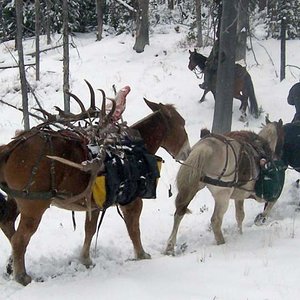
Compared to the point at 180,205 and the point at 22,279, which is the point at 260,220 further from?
the point at 22,279

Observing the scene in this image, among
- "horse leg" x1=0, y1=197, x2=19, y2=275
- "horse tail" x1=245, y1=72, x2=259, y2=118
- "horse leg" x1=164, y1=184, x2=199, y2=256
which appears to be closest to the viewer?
"horse leg" x1=0, y1=197, x2=19, y2=275

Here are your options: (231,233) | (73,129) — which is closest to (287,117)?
(231,233)

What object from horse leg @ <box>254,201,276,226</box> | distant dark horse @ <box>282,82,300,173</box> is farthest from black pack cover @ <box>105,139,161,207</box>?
distant dark horse @ <box>282,82,300,173</box>

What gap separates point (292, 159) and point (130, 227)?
336 cm

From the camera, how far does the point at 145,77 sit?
736 inches

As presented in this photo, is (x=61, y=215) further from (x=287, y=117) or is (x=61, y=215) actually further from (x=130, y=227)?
(x=287, y=117)

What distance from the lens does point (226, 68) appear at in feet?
39.8

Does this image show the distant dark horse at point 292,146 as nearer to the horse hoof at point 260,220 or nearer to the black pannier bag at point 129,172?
the horse hoof at point 260,220

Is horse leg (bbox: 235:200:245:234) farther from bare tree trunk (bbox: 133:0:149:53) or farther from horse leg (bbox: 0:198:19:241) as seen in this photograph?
bare tree trunk (bbox: 133:0:149:53)

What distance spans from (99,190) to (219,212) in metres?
2.00

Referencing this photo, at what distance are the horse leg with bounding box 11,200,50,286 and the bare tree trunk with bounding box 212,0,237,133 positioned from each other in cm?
792

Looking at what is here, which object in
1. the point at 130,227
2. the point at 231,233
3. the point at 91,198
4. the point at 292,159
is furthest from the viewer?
the point at 292,159

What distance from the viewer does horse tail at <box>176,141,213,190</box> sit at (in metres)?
6.09

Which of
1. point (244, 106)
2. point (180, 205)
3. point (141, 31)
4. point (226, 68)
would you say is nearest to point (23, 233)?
point (180, 205)
